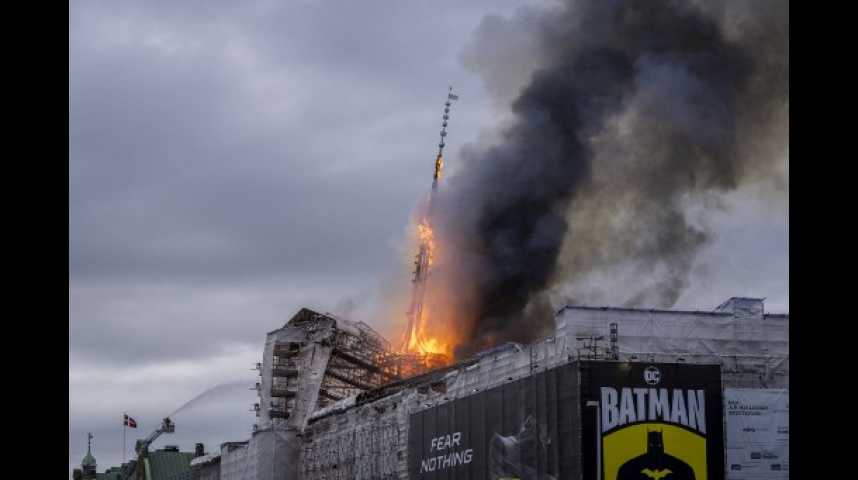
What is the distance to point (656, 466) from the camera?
6712 centimetres

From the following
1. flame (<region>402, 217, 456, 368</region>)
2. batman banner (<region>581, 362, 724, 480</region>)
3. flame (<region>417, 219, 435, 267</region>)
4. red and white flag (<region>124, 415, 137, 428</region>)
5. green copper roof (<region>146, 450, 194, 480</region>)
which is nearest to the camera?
batman banner (<region>581, 362, 724, 480</region>)

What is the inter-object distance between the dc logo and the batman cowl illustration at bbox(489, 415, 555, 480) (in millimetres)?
6699

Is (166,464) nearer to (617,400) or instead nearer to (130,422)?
(130,422)

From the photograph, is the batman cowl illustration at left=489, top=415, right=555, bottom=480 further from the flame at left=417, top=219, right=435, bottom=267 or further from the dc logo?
the flame at left=417, top=219, right=435, bottom=267

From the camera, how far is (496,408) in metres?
77.4

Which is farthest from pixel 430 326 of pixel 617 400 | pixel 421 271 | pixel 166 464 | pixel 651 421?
pixel 166 464

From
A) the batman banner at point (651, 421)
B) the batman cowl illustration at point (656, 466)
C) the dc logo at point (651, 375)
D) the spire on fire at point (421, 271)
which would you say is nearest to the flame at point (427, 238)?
the spire on fire at point (421, 271)

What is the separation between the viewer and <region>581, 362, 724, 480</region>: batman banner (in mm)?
67062

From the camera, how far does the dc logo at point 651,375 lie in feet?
226

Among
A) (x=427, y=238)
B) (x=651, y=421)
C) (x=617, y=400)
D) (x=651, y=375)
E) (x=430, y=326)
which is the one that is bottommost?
(x=651, y=421)

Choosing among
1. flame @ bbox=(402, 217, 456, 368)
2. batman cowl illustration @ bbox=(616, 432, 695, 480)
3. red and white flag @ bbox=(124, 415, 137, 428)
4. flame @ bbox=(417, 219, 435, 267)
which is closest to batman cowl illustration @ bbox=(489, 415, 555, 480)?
batman cowl illustration @ bbox=(616, 432, 695, 480)

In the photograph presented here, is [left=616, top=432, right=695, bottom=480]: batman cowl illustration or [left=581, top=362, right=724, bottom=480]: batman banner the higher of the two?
[left=581, top=362, right=724, bottom=480]: batman banner

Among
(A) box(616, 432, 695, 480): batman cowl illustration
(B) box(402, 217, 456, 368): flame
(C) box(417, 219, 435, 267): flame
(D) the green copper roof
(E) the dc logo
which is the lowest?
(A) box(616, 432, 695, 480): batman cowl illustration

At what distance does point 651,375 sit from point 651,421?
2.63 meters
